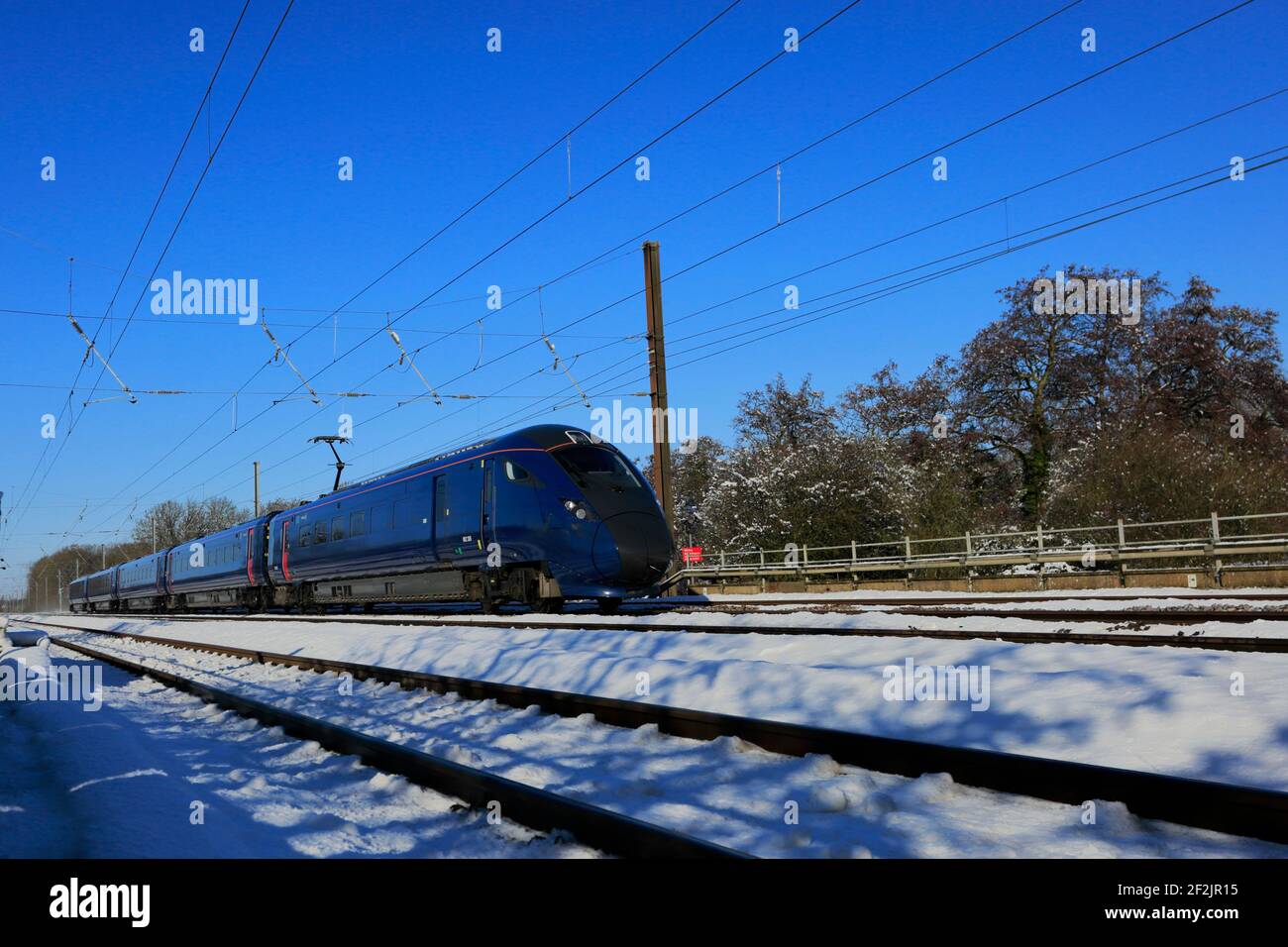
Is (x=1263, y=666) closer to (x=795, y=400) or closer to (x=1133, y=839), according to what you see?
(x=1133, y=839)

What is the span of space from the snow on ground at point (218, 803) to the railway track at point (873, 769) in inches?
5.4

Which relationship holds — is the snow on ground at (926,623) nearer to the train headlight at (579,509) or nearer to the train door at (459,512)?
the train door at (459,512)

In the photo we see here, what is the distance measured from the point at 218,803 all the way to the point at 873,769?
368cm

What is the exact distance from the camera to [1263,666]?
6.64 metres

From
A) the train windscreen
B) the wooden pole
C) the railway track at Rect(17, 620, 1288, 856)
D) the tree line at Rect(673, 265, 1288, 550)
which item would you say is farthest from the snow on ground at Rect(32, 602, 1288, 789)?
the tree line at Rect(673, 265, 1288, 550)

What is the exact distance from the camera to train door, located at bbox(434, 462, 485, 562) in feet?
58.6

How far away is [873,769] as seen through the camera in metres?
5.35

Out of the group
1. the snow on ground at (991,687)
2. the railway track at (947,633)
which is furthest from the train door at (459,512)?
the snow on ground at (991,687)

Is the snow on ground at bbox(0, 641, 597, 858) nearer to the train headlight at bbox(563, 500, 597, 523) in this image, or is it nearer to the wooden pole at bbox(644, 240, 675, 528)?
the train headlight at bbox(563, 500, 597, 523)

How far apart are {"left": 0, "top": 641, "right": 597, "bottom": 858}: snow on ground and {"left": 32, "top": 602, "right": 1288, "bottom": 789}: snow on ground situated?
262 centimetres

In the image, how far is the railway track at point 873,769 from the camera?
3924 millimetres

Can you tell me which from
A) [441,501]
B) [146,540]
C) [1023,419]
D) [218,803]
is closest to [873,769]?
[218,803]

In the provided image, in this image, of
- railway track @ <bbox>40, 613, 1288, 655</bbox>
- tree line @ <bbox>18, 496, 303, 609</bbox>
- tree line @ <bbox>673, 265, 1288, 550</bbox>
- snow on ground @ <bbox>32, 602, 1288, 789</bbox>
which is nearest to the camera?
snow on ground @ <bbox>32, 602, 1288, 789</bbox>

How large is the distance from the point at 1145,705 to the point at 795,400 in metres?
43.8
